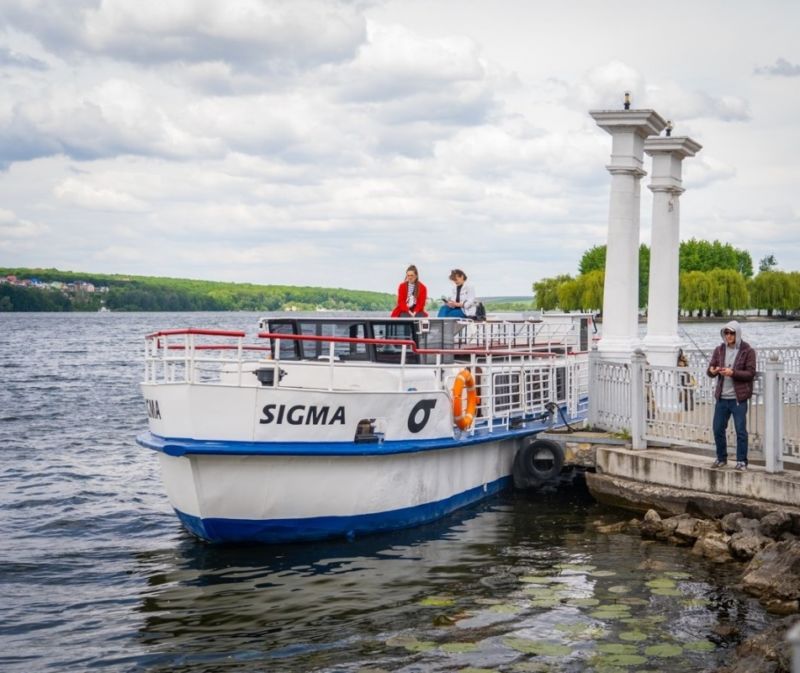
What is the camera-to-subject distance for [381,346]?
16.6 m

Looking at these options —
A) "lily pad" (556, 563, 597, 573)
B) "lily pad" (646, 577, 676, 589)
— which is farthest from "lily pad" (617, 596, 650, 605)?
"lily pad" (556, 563, 597, 573)

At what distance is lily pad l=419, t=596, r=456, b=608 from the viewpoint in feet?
39.7

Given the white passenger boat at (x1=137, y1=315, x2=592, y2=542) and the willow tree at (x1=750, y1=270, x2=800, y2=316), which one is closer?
the white passenger boat at (x1=137, y1=315, x2=592, y2=542)

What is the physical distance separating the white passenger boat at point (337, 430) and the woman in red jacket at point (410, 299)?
52 centimetres

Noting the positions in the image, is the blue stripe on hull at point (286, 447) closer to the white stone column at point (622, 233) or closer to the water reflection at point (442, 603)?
the water reflection at point (442, 603)

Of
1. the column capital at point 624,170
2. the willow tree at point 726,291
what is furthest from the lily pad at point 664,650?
the willow tree at point 726,291

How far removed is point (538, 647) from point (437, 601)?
2.07 m

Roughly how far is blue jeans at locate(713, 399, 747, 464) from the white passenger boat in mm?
3395

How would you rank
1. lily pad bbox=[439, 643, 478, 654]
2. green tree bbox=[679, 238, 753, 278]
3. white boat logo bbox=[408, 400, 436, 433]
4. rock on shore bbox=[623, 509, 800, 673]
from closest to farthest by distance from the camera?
rock on shore bbox=[623, 509, 800, 673]
lily pad bbox=[439, 643, 478, 654]
white boat logo bbox=[408, 400, 436, 433]
green tree bbox=[679, 238, 753, 278]

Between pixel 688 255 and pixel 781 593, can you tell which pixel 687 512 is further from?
pixel 688 255

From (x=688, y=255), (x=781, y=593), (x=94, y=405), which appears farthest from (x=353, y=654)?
(x=688, y=255)

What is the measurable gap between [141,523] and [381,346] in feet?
16.2

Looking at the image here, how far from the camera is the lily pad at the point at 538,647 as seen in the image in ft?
33.4

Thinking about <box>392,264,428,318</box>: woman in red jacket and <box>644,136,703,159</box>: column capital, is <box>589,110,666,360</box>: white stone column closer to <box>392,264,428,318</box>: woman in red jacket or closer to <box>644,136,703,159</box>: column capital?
<box>644,136,703,159</box>: column capital
